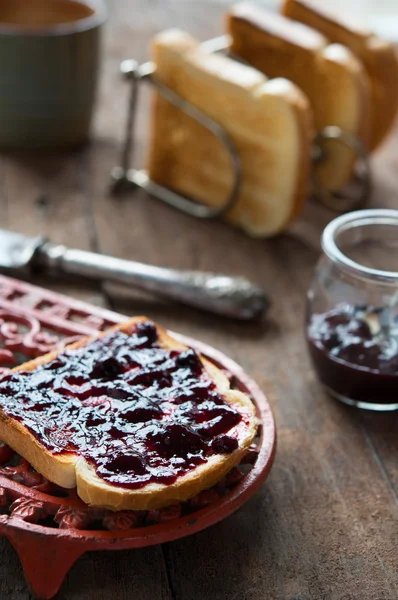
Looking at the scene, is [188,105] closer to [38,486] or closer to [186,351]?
[186,351]

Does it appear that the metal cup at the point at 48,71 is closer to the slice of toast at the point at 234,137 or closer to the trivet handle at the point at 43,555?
A: the slice of toast at the point at 234,137

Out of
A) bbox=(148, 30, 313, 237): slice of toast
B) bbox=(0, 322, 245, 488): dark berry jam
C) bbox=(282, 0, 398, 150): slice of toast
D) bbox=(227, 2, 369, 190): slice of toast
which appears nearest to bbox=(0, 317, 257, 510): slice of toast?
bbox=(0, 322, 245, 488): dark berry jam

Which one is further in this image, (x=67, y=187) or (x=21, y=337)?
(x=67, y=187)

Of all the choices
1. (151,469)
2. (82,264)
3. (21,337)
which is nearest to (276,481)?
(151,469)

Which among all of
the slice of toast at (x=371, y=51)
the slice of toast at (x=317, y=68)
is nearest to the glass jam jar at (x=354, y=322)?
the slice of toast at (x=317, y=68)

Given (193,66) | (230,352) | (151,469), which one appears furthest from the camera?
(193,66)

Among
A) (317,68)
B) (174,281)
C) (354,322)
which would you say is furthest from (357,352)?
(317,68)
